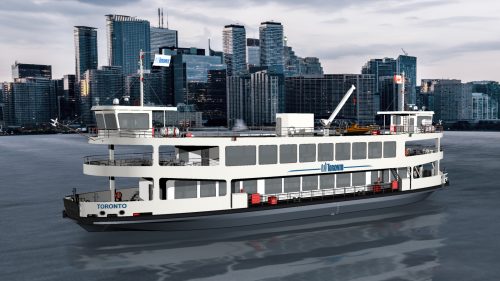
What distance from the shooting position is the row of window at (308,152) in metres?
27.4

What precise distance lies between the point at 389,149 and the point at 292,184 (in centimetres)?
801

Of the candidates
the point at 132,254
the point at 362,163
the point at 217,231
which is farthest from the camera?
the point at 362,163

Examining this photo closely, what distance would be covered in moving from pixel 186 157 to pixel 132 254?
6727mm

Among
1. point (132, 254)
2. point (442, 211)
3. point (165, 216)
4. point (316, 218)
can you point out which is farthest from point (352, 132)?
point (132, 254)

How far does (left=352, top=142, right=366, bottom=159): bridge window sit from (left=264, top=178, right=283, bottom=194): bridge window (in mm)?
5713

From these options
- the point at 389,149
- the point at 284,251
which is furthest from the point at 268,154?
the point at 389,149

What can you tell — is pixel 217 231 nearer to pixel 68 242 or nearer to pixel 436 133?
pixel 68 242

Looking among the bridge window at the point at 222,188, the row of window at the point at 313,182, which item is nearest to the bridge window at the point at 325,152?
the row of window at the point at 313,182

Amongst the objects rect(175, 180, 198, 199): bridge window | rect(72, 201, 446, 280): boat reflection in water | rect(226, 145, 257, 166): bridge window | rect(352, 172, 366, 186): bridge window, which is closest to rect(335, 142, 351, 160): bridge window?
rect(352, 172, 366, 186): bridge window

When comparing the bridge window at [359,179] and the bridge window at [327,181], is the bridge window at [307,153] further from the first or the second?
the bridge window at [359,179]

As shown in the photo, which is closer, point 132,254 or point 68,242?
point 132,254

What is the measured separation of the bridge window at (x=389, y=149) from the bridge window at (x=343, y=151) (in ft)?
10.9

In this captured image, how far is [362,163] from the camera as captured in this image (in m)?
31.5

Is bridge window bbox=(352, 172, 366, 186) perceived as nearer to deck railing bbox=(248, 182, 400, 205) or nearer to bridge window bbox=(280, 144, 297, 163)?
deck railing bbox=(248, 182, 400, 205)
